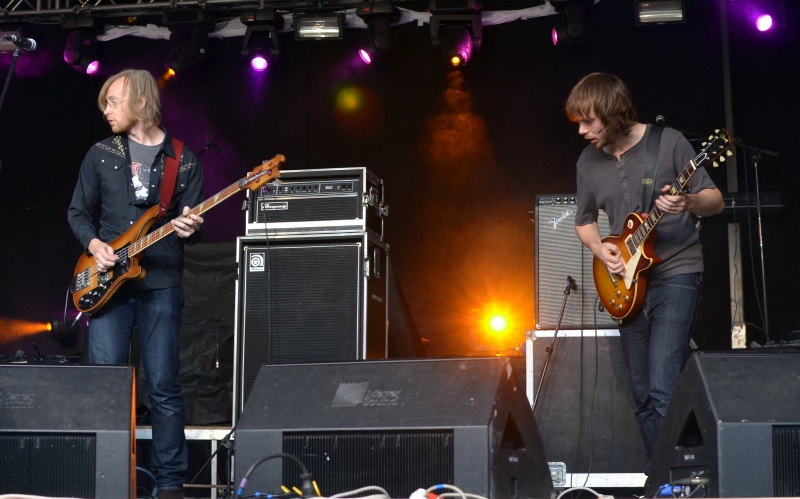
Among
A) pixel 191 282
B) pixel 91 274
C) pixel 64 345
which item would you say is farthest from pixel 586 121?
pixel 64 345

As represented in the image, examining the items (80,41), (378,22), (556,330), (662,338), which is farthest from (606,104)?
(80,41)

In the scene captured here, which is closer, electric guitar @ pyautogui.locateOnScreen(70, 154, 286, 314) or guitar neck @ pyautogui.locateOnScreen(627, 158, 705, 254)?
guitar neck @ pyautogui.locateOnScreen(627, 158, 705, 254)

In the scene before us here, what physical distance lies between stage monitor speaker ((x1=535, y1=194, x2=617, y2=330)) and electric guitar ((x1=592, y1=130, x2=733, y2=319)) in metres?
0.73

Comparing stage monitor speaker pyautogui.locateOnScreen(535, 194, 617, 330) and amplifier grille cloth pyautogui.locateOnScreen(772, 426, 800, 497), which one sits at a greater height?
stage monitor speaker pyautogui.locateOnScreen(535, 194, 617, 330)

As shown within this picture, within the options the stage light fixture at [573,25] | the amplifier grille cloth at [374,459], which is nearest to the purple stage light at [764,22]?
the stage light fixture at [573,25]

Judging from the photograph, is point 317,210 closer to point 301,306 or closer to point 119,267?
point 301,306

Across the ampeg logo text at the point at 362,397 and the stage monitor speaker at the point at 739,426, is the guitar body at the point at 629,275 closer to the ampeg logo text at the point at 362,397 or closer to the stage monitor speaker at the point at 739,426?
the stage monitor speaker at the point at 739,426

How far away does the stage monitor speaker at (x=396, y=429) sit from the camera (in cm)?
227

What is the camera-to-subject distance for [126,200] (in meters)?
3.50

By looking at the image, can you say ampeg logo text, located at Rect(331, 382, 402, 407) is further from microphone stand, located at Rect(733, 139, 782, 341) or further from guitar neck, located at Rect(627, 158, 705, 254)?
microphone stand, located at Rect(733, 139, 782, 341)

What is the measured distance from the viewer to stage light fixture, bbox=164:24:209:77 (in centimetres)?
620

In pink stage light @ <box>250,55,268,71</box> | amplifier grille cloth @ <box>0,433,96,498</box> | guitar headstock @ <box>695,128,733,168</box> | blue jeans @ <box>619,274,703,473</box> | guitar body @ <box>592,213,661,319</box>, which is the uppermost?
pink stage light @ <box>250,55,268,71</box>

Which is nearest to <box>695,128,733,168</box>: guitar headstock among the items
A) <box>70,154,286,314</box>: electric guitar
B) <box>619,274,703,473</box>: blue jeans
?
<box>619,274,703,473</box>: blue jeans

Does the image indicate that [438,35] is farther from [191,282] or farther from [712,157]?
[712,157]
